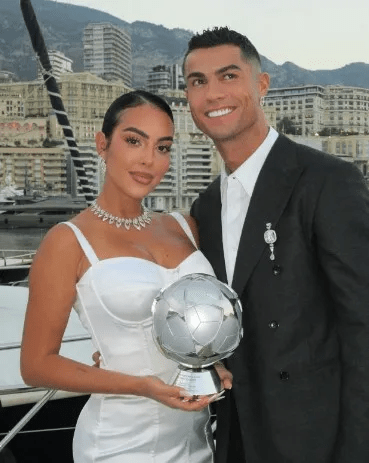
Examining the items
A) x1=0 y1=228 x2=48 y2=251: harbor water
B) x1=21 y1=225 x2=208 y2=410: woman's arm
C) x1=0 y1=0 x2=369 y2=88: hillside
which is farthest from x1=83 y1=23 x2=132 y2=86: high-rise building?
x1=21 y1=225 x2=208 y2=410: woman's arm

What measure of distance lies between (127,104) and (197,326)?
0.58 meters

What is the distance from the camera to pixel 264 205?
55.2 inches

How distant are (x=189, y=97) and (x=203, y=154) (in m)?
68.0

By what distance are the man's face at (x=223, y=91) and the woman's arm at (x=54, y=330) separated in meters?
0.42

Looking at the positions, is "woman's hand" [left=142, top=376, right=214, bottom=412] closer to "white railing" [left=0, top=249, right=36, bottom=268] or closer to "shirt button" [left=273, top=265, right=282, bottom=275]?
"shirt button" [left=273, top=265, right=282, bottom=275]

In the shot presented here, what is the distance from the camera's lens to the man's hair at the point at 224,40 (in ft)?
4.75

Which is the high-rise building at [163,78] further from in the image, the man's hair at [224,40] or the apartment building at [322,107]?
the man's hair at [224,40]

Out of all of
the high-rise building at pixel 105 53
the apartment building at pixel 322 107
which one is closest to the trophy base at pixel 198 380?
the apartment building at pixel 322 107

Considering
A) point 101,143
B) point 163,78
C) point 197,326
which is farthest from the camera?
point 163,78

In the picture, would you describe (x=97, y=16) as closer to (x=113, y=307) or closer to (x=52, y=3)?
(x=52, y=3)

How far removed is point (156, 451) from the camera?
1.49 metres

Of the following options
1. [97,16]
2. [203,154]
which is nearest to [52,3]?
[97,16]

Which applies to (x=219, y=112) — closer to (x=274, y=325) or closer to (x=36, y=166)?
(x=274, y=325)

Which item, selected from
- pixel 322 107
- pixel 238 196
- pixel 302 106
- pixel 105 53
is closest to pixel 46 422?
pixel 238 196
